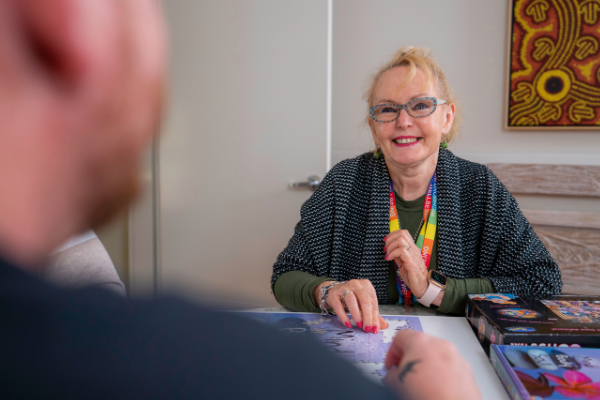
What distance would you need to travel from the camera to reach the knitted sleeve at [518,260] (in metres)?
1.18

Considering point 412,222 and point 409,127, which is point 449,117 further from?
point 412,222

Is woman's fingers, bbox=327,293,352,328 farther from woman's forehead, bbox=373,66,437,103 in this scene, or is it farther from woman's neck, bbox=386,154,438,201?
woman's forehead, bbox=373,66,437,103

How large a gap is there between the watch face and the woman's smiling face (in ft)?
1.32

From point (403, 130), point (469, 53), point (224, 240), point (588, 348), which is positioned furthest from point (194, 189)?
point (588, 348)

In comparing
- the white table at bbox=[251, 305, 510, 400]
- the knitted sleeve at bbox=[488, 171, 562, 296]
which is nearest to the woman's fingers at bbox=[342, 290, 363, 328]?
the white table at bbox=[251, 305, 510, 400]

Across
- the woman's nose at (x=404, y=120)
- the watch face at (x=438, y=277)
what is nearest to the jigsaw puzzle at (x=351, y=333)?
the watch face at (x=438, y=277)

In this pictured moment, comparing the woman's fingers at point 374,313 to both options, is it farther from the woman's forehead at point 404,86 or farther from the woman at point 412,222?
the woman's forehead at point 404,86

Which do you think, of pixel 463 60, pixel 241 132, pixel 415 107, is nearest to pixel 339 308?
pixel 415 107

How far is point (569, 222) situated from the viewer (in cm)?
210

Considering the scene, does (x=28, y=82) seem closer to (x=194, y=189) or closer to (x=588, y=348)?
(x=588, y=348)

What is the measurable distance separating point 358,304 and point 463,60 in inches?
74.4

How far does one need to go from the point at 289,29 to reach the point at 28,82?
221 cm

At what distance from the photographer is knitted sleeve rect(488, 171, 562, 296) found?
1183 mm

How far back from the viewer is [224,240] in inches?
96.0
